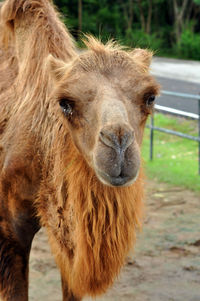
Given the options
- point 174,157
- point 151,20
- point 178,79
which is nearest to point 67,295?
point 174,157

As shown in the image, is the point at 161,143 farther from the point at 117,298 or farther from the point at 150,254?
the point at 117,298

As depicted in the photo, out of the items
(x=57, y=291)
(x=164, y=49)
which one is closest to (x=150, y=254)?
(x=57, y=291)

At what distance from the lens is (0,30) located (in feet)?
16.3

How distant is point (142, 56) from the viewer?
3375mm

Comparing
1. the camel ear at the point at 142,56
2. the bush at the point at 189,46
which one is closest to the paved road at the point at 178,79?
the bush at the point at 189,46

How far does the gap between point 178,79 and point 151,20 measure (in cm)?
1230

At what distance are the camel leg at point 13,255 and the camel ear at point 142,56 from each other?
1.54 metres

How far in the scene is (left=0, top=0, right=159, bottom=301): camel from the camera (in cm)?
293

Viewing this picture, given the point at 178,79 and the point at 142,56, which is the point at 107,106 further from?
the point at 178,79

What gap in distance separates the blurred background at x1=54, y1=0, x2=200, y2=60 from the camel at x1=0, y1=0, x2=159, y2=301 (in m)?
21.8

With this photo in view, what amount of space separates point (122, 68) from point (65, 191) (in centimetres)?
93

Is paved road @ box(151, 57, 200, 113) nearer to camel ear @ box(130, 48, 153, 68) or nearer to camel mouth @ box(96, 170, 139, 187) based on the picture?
camel ear @ box(130, 48, 153, 68)

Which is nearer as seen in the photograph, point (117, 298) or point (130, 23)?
point (117, 298)

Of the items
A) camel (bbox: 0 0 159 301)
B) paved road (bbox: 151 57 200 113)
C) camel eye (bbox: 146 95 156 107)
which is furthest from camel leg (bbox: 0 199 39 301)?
paved road (bbox: 151 57 200 113)
